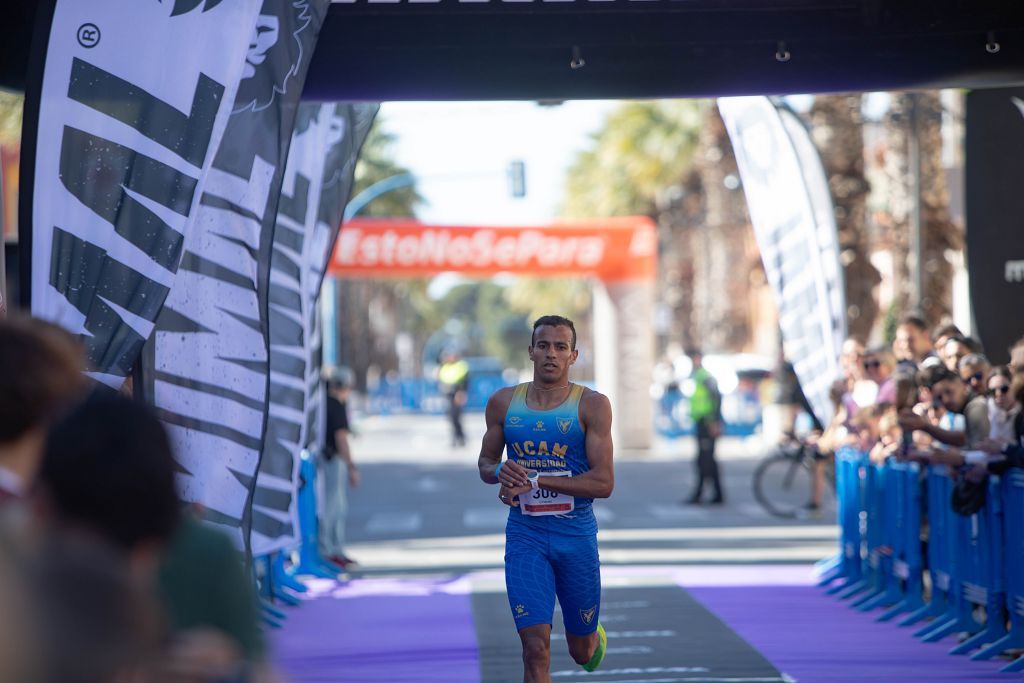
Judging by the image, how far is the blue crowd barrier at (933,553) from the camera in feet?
32.1

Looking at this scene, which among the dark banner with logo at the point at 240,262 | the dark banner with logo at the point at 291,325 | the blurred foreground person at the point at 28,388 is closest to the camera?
the blurred foreground person at the point at 28,388

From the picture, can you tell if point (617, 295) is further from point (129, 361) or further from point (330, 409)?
point (129, 361)

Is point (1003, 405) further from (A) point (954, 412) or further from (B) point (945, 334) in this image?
(B) point (945, 334)

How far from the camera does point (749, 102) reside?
14.8m

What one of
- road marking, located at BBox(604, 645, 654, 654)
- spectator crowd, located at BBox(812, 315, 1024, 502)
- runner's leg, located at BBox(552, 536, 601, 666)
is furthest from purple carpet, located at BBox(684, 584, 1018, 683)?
runner's leg, located at BBox(552, 536, 601, 666)

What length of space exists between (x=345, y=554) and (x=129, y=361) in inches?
392

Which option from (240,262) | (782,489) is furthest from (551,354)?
(782,489)

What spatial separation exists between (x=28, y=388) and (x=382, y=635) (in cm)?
850

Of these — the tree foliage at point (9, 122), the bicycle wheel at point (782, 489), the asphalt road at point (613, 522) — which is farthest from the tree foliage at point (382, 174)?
the bicycle wheel at point (782, 489)

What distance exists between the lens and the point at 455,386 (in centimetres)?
3778

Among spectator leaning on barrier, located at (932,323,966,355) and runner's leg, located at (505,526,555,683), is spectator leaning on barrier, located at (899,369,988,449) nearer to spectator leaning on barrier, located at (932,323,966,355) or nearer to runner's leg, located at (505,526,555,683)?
spectator leaning on barrier, located at (932,323,966,355)

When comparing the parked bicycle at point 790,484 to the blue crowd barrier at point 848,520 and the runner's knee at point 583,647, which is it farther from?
the runner's knee at point 583,647

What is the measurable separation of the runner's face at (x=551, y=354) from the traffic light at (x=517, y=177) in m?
31.1

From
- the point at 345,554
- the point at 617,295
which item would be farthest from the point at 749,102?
the point at 617,295
